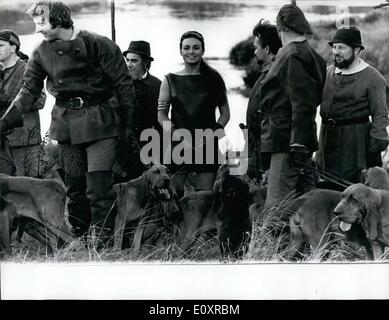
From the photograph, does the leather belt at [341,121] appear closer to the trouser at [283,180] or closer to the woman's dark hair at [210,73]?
the trouser at [283,180]

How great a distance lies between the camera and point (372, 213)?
28.4 feet

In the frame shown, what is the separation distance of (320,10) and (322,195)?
1408 millimetres

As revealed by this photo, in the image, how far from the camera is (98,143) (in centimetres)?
888

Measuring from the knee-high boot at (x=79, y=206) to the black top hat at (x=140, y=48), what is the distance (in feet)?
3.44

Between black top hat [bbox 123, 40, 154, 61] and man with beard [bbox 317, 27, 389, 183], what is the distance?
1.36m

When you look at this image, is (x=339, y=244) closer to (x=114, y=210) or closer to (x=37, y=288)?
(x=114, y=210)

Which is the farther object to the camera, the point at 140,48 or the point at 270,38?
the point at 140,48

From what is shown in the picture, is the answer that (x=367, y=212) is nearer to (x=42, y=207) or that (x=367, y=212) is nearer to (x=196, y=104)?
(x=196, y=104)

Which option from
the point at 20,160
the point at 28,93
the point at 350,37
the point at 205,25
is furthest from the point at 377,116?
the point at 20,160

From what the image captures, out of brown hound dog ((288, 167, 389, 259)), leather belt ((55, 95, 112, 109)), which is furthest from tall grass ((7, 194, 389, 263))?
leather belt ((55, 95, 112, 109))

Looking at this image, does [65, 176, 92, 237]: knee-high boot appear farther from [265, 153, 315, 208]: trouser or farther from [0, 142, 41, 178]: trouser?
[265, 153, 315, 208]: trouser

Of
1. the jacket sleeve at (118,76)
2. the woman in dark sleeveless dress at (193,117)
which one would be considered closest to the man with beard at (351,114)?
the woman in dark sleeveless dress at (193,117)

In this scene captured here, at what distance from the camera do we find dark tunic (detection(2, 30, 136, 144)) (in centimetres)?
881

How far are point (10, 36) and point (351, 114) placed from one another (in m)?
2.62
